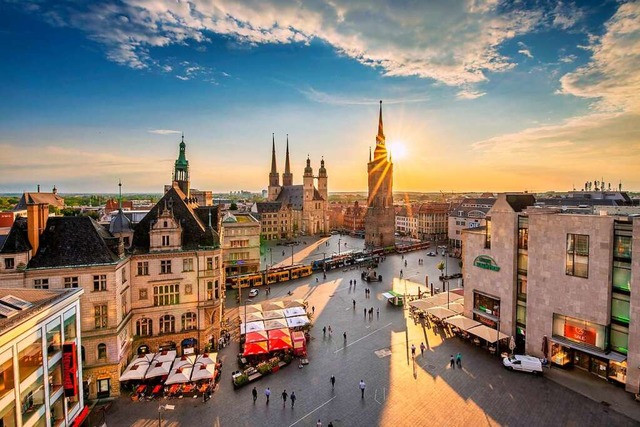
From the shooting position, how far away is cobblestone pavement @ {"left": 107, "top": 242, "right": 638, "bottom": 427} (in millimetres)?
25812

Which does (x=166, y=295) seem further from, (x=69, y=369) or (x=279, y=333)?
(x=69, y=369)

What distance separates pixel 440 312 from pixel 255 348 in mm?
23293

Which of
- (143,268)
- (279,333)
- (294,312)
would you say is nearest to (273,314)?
(294,312)

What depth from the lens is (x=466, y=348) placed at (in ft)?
125

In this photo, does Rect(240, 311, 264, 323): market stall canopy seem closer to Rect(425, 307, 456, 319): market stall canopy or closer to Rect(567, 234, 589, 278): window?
Rect(425, 307, 456, 319): market stall canopy

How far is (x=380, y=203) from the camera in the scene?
10712 cm

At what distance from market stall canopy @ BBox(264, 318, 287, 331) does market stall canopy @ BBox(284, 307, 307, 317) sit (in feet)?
6.74

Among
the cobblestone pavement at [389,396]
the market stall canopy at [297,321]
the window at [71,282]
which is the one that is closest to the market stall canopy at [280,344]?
the cobblestone pavement at [389,396]

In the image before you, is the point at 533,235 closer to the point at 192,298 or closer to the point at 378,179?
the point at 192,298

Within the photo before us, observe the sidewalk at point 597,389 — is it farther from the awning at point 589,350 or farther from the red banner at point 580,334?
the red banner at point 580,334

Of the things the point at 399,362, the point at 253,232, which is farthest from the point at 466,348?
the point at 253,232

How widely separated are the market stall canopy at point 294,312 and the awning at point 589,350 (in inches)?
1043

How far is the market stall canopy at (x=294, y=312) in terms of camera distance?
1726 inches

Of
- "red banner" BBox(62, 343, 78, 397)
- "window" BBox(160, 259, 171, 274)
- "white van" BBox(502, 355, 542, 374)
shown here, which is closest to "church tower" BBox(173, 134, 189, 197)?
"window" BBox(160, 259, 171, 274)
